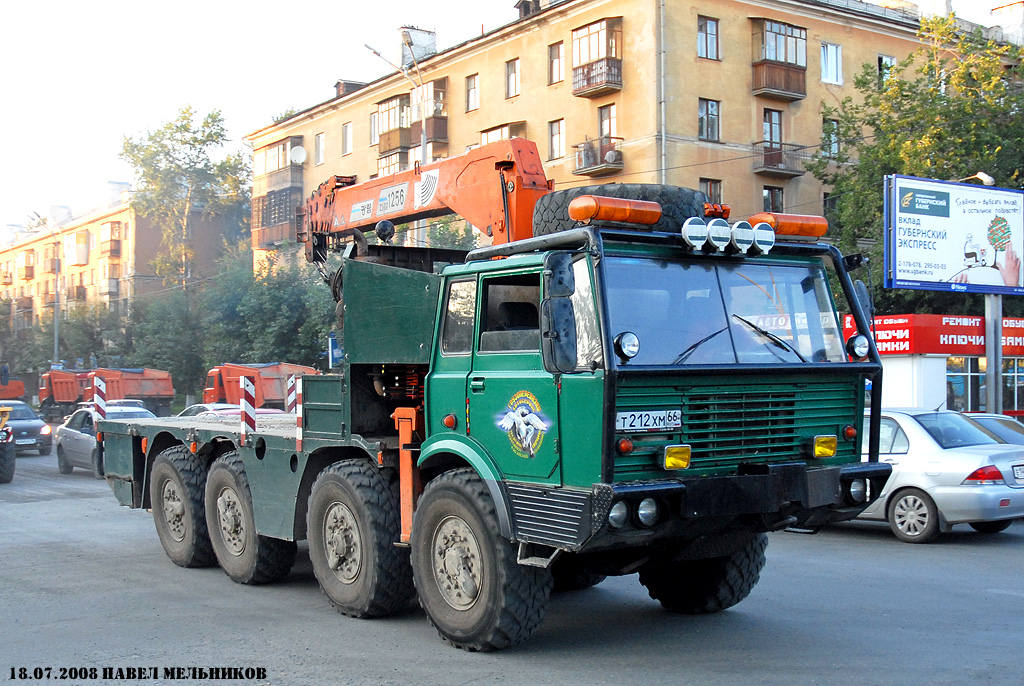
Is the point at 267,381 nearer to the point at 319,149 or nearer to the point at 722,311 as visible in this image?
the point at 319,149

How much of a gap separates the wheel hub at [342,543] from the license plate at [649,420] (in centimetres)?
262

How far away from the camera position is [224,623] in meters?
7.29

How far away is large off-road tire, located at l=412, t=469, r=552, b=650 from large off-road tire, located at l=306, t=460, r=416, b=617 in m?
0.49

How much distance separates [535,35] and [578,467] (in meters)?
34.6

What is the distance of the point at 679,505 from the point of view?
566cm

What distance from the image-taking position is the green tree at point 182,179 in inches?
2537

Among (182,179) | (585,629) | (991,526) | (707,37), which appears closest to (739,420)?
(585,629)

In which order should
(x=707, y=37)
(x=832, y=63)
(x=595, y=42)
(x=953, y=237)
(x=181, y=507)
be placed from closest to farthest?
(x=181, y=507)
(x=953, y=237)
(x=707, y=37)
(x=595, y=42)
(x=832, y=63)

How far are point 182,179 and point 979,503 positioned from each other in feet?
204

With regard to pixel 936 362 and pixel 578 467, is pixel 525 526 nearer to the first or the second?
pixel 578 467

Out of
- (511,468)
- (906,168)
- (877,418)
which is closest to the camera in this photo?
(511,468)

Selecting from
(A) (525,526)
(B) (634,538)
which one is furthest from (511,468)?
(B) (634,538)

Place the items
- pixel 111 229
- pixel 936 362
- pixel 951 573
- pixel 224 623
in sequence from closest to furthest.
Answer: pixel 224 623, pixel 951 573, pixel 936 362, pixel 111 229

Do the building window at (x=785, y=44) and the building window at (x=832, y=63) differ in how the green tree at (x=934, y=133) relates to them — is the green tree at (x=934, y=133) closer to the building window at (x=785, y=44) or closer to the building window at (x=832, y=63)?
the building window at (x=785, y=44)
